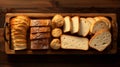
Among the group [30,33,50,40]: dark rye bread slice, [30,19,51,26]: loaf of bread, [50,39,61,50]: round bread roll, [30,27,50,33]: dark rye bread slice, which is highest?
[30,19,51,26]: loaf of bread

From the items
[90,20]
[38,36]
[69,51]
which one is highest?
[90,20]

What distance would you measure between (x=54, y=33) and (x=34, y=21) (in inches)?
6.3

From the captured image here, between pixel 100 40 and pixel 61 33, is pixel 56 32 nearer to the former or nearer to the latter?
pixel 61 33

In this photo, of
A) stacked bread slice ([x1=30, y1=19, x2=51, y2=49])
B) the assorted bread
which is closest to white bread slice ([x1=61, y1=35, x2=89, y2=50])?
the assorted bread

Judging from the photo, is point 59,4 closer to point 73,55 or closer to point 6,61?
point 73,55

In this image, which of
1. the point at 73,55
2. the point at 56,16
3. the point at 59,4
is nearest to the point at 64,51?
the point at 73,55

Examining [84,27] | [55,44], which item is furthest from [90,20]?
[55,44]

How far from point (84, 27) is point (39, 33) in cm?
31

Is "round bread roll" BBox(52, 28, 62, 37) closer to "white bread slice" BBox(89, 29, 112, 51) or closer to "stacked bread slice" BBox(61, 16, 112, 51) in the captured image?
"stacked bread slice" BBox(61, 16, 112, 51)

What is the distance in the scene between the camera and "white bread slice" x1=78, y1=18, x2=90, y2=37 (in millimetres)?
1711

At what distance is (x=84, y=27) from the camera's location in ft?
5.64

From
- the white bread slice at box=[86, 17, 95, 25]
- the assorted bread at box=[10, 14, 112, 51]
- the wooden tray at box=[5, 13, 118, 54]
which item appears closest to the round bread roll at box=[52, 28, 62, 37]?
the assorted bread at box=[10, 14, 112, 51]

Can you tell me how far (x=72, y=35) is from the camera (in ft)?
5.64

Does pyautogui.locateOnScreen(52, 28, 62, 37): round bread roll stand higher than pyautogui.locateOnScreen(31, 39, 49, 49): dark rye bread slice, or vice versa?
→ pyautogui.locateOnScreen(52, 28, 62, 37): round bread roll
